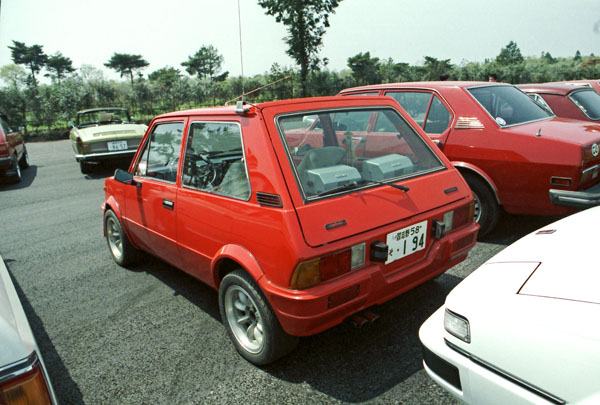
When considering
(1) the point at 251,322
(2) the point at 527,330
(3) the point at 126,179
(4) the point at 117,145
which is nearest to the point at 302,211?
(1) the point at 251,322

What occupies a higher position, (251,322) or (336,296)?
(336,296)

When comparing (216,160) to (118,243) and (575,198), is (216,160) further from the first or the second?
(575,198)

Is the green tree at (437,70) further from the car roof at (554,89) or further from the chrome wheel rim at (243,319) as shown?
the chrome wheel rim at (243,319)

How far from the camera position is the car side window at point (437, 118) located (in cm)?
446

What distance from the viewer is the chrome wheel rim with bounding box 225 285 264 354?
8.11 ft

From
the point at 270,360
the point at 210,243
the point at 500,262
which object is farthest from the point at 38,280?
the point at 500,262

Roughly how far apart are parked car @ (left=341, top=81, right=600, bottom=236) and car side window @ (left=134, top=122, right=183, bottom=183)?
9.22 feet

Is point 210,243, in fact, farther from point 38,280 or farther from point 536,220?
point 536,220

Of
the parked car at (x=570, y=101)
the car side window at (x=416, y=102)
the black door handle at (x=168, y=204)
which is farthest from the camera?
the parked car at (x=570, y=101)

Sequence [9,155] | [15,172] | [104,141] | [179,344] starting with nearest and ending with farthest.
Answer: [179,344]
[9,155]
[15,172]
[104,141]

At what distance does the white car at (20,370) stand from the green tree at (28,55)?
74.7m

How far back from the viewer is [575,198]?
11.4 ft

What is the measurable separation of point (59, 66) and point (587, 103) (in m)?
76.5

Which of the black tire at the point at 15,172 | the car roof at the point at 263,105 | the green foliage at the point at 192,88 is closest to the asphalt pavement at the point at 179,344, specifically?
the car roof at the point at 263,105
